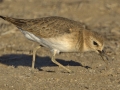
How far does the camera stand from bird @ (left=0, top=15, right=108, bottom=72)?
10.1 meters

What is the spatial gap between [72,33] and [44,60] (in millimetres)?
1970

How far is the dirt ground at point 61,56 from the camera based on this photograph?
932 cm

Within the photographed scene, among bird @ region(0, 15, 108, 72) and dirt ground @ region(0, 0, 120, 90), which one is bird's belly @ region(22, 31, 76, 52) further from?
dirt ground @ region(0, 0, 120, 90)

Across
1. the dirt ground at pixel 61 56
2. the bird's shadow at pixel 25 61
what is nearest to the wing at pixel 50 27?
the dirt ground at pixel 61 56

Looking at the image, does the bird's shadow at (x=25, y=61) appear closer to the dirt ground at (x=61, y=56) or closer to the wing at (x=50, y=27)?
the dirt ground at (x=61, y=56)

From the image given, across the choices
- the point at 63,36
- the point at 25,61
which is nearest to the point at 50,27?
the point at 63,36

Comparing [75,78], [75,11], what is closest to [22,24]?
[75,78]

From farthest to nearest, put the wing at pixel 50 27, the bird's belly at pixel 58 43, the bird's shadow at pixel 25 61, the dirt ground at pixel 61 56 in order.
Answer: the bird's shadow at pixel 25 61 → the wing at pixel 50 27 → the bird's belly at pixel 58 43 → the dirt ground at pixel 61 56

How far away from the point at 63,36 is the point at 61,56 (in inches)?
83.8

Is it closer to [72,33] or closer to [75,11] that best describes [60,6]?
[75,11]

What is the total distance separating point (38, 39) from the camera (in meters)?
10.4

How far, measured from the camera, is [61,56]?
12148 millimetres

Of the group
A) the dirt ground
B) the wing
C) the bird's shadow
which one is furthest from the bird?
the bird's shadow

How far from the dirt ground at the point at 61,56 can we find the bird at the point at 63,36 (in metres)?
0.51
